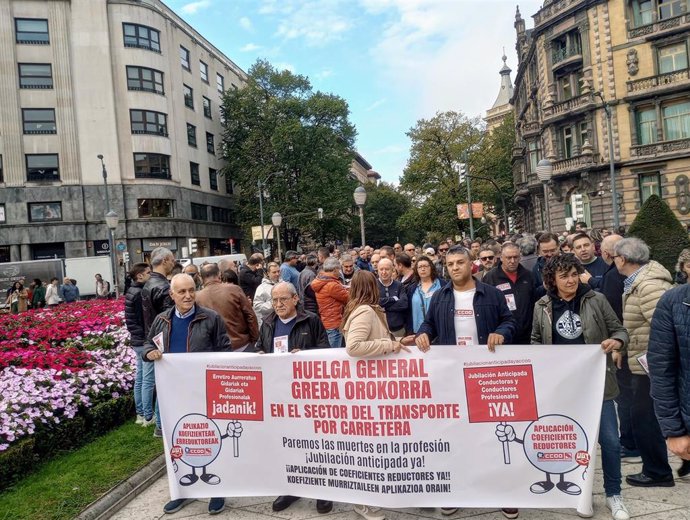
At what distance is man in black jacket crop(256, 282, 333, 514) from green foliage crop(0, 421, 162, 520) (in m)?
1.99

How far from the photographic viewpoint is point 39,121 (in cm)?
3691

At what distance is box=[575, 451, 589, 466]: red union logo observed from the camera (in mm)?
3904

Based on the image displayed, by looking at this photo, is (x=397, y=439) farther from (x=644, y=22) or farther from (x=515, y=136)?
(x=515, y=136)

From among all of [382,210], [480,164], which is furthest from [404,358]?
[382,210]

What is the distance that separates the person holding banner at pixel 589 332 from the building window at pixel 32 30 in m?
42.7

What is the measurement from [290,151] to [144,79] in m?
12.2

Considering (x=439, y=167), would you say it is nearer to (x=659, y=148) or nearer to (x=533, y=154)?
(x=533, y=154)

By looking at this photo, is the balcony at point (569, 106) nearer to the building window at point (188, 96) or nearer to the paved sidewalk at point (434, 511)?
the building window at point (188, 96)

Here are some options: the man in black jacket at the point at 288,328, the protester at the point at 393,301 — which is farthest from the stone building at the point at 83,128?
the man in black jacket at the point at 288,328

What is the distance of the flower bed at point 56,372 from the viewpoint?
5.75 m

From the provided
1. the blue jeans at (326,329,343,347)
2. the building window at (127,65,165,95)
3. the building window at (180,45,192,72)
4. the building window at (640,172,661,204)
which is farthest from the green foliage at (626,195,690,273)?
the building window at (180,45,192,72)

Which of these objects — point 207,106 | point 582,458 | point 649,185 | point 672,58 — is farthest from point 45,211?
point 672,58

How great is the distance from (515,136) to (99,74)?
47453 millimetres

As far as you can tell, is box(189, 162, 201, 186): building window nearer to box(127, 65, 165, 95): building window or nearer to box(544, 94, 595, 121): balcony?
box(127, 65, 165, 95): building window
